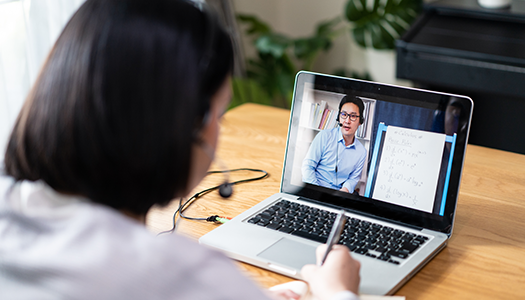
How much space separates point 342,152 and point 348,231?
0.15 m

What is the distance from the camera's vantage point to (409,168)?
0.81 meters

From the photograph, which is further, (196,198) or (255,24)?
(255,24)

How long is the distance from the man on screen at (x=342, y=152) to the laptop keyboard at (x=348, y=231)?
61 millimetres

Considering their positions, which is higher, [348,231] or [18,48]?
[18,48]

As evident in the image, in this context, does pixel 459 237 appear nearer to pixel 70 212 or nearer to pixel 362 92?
pixel 362 92

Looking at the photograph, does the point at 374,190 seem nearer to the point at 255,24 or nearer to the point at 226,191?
the point at 226,191

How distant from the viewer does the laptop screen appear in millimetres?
790

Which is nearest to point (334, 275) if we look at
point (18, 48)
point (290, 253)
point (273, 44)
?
point (290, 253)

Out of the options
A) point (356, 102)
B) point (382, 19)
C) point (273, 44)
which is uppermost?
point (382, 19)

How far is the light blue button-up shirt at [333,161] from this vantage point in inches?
33.5

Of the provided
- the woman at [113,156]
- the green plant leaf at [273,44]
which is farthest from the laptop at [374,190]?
the green plant leaf at [273,44]

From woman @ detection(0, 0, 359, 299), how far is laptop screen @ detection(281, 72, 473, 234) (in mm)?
377

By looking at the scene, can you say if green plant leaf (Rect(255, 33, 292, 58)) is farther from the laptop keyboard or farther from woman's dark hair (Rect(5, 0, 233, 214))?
woman's dark hair (Rect(5, 0, 233, 214))

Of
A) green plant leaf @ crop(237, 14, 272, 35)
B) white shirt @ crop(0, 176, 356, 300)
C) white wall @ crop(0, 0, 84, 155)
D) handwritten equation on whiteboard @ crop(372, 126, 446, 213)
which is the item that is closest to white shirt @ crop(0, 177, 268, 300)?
white shirt @ crop(0, 176, 356, 300)
